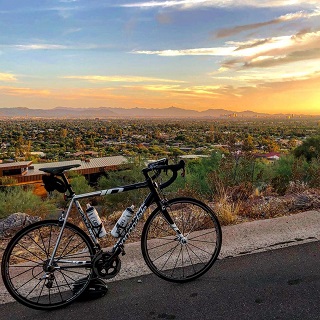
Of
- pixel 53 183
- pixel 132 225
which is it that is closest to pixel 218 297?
pixel 132 225

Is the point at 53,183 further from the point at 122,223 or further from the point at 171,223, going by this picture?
the point at 171,223

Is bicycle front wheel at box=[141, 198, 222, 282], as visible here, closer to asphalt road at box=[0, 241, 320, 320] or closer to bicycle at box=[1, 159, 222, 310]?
bicycle at box=[1, 159, 222, 310]

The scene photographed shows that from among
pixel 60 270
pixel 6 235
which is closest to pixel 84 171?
pixel 6 235

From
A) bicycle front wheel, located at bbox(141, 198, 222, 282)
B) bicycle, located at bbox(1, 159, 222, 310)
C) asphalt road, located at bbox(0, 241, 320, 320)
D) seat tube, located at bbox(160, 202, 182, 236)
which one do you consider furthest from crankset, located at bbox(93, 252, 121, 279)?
seat tube, located at bbox(160, 202, 182, 236)

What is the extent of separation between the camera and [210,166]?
14.1 m

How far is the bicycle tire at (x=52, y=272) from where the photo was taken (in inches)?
140

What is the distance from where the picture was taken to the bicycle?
11.9ft

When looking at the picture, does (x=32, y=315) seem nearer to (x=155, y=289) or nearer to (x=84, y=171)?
(x=155, y=289)

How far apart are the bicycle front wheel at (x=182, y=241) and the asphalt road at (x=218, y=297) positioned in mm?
128

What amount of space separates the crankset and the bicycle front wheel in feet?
1.06

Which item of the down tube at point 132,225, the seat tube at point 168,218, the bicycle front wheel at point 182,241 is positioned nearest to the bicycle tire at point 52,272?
the down tube at point 132,225

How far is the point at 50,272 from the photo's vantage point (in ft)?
12.1

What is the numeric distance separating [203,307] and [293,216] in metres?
2.79

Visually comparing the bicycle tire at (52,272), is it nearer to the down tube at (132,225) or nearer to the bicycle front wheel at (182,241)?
the down tube at (132,225)
